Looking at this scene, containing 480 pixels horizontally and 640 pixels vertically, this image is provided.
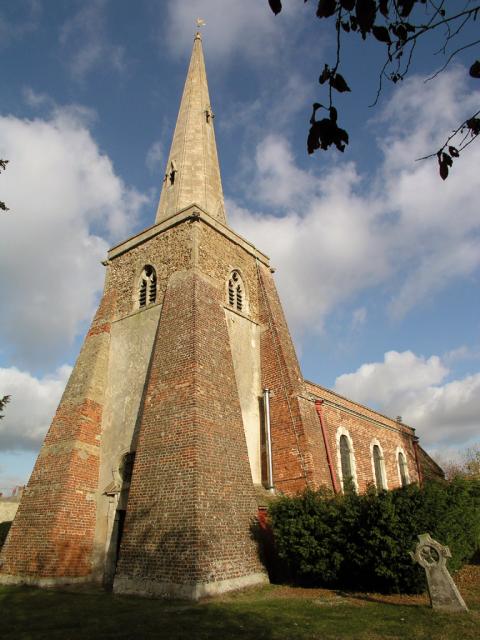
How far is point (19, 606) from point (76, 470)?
424 cm

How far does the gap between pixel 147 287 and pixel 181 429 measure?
6.73 m

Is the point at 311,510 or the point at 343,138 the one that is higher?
the point at 343,138

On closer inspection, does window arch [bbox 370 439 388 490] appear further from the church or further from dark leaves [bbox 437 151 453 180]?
dark leaves [bbox 437 151 453 180]

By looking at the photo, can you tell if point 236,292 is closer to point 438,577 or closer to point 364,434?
point 364,434

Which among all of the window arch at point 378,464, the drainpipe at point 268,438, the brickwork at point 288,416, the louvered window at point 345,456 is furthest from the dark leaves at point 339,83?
the window arch at point 378,464

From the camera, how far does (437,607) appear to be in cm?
767

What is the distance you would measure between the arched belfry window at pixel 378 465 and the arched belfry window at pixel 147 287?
11.5m

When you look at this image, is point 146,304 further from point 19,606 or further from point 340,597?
point 340,597

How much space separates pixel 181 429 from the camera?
460 inches

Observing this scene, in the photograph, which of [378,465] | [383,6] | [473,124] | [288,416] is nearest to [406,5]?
[383,6]

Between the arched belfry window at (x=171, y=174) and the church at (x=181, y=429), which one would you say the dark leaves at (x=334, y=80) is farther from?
the arched belfry window at (x=171, y=174)

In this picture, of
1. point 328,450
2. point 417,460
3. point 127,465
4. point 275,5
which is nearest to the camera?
point 275,5

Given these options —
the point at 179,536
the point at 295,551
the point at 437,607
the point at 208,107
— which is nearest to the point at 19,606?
the point at 179,536

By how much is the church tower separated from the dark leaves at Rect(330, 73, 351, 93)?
366 inches
